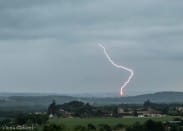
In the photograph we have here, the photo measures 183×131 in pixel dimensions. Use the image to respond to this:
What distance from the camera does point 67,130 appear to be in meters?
48.4

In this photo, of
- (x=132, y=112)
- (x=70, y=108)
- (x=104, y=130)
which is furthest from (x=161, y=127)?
(x=70, y=108)

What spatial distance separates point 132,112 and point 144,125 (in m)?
33.7

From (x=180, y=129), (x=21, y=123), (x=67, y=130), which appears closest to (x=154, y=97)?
(x=21, y=123)

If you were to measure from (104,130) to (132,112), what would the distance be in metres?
40.1

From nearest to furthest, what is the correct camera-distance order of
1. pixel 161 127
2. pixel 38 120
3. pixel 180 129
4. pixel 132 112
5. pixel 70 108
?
pixel 180 129 < pixel 161 127 < pixel 38 120 < pixel 132 112 < pixel 70 108

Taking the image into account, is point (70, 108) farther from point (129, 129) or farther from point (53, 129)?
point (53, 129)

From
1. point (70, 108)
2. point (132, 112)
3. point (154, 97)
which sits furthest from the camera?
point (154, 97)

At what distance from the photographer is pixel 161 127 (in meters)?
Result: 63.7

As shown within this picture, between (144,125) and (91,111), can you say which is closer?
(144,125)

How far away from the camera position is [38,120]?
242 feet

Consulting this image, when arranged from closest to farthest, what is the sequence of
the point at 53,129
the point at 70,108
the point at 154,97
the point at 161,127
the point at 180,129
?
the point at 53,129 → the point at 180,129 → the point at 161,127 → the point at 70,108 → the point at 154,97

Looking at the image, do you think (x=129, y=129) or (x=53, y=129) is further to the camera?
(x=129, y=129)

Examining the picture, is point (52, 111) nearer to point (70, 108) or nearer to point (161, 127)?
point (70, 108)

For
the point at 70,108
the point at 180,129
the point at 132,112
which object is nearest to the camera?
the point at 180,129
